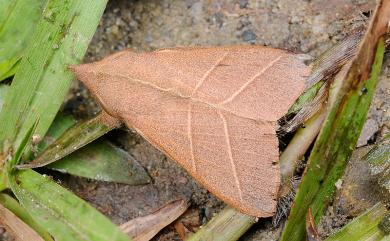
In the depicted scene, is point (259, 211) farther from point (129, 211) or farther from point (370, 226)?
point (129, 211)

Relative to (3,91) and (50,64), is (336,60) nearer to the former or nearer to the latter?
(50,64)

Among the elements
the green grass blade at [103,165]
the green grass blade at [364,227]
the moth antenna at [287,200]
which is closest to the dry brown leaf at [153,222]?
the green grass blade at [103,165]

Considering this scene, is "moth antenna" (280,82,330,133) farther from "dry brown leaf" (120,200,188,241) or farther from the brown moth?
"dry brown leaf" (120,200,188,241)

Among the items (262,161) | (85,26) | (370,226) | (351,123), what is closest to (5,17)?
(85,26)

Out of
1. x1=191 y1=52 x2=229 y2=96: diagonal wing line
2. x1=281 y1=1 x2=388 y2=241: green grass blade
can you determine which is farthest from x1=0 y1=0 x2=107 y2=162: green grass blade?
x1=281 y1=1 x2=388 y2=241: green grass blade

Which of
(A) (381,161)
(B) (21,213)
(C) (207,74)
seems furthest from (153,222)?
(A) (381,161)

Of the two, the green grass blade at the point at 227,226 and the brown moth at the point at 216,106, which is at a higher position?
the brown moth at the point at 216,106

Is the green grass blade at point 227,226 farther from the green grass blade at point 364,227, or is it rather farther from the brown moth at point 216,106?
the green grass blade at point 364,227
